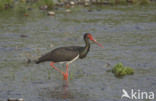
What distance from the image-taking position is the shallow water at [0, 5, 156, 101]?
433 inches

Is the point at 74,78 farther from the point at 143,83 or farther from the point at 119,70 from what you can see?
the point at 143,83

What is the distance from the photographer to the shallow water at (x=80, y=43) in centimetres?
1100

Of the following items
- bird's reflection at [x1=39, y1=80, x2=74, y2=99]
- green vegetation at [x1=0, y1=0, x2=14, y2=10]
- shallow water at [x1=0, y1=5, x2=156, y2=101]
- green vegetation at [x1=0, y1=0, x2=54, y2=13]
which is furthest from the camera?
green vegetation at [x1=0, y1=0, x2=54, y2=13]

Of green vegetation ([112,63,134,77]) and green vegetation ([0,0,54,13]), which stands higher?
green vegetation ([112,63,134,77])

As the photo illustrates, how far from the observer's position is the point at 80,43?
18.1 metres

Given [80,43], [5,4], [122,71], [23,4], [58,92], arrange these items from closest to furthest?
[58,92], [122,71], [80,43], [5,4], [23,4]

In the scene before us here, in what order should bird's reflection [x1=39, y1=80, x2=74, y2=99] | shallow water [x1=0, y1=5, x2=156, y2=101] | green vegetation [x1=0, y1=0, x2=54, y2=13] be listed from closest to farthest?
bird's reflection [x1=39, y1=80, x2=74, y2=99] → shallow water [x1=0, y1=5, x2=156, y2=101] → green vegetation [x1=0, y1=0, x2=54, y2=13]

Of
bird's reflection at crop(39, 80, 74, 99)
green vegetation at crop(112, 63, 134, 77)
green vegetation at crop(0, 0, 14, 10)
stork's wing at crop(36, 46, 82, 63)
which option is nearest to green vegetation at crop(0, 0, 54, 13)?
green vegetation at crop(0, 0, 14, 10)

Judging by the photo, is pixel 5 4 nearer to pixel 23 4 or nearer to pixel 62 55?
pixel 23 4

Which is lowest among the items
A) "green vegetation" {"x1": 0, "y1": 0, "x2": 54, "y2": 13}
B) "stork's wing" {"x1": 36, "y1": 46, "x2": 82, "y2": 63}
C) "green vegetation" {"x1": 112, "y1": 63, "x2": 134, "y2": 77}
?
"green vegetation" {"x1": 0, "y1": 0, "x2": 54, "y2": 13}

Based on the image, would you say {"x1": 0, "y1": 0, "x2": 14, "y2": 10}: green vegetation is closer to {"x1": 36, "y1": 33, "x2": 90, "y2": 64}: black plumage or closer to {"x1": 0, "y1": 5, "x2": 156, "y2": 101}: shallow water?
{"x1": 0, "y1": 5, "x2": 156, "y2": 101}: shallow water

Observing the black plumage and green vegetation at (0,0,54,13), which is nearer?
the black plumage

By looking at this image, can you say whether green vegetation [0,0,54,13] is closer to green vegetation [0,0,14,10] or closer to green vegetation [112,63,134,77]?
green vegetation [0,0,14,10]

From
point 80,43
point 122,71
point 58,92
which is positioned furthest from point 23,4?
point 58,92
